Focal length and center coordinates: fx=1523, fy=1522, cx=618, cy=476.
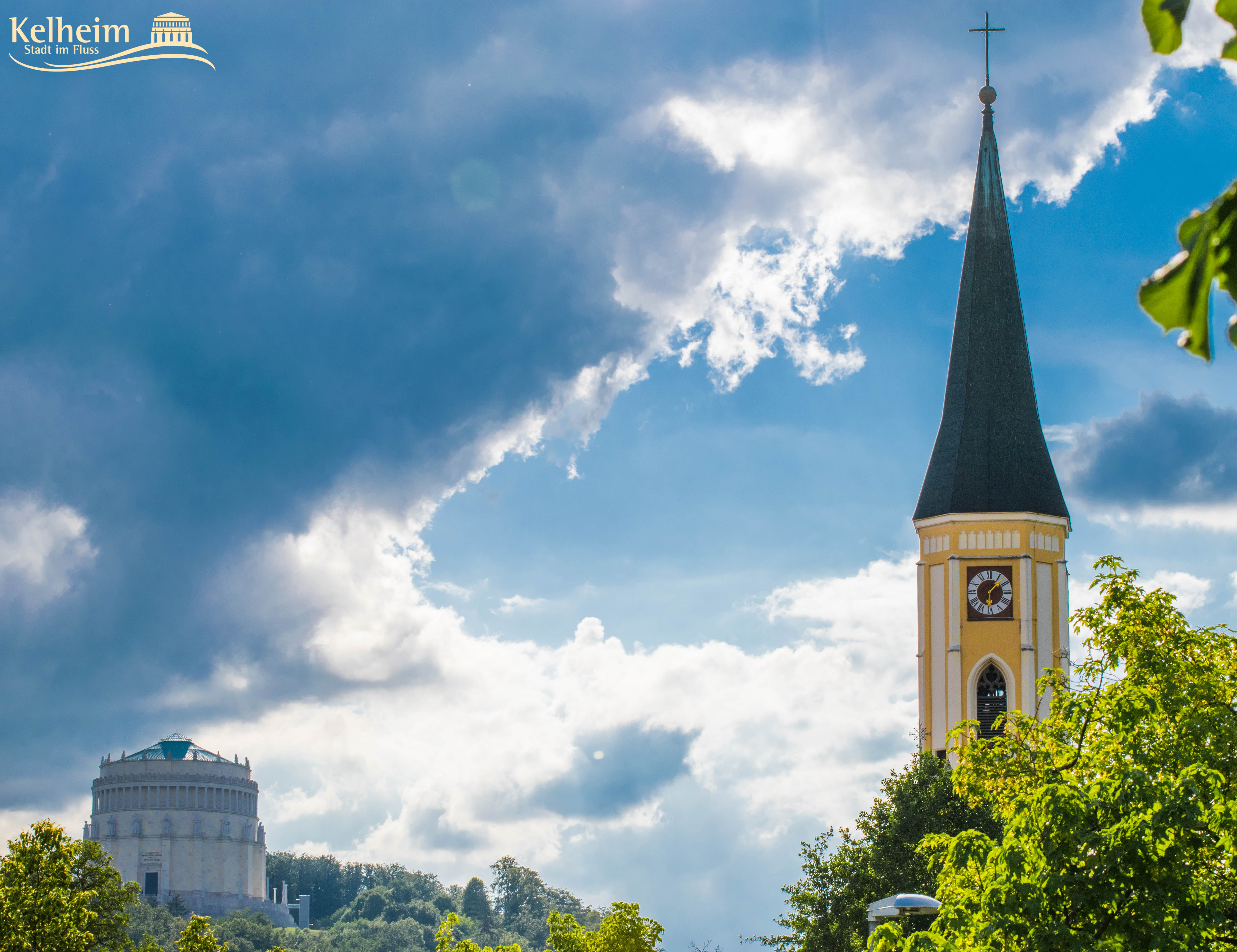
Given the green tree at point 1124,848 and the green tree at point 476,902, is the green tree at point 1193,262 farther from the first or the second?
the green tree at point 476,902

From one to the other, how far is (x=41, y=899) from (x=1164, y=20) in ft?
80.4

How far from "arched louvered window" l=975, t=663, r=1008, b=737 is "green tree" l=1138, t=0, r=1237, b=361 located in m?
51.3

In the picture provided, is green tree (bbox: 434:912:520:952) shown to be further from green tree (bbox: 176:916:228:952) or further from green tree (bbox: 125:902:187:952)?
green tree (bbox: 125:902:187:952)

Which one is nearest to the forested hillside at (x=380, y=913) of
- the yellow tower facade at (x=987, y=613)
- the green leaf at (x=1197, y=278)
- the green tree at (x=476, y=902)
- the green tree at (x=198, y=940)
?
the green tree at (x=476, y=902)

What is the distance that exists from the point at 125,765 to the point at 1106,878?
17107cm

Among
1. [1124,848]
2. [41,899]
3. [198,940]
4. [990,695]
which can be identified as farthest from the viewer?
[990,695]

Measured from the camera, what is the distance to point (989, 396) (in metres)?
56.9

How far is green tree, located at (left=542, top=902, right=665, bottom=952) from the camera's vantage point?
30312 mm

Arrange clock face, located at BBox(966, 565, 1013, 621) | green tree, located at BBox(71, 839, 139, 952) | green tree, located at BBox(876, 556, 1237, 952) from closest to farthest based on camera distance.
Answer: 1. green tree, located at BBox(876, 556, 1237, 952)
2. green tree, located at BBox(71, 839, 139, 952)
3. clock face, located at BBox(966, 565, 1013, 621)

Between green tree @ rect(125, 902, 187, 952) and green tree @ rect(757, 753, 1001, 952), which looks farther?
green tree @ rect(125, 902, 187, 952)

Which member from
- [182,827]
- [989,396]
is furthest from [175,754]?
[989,396]

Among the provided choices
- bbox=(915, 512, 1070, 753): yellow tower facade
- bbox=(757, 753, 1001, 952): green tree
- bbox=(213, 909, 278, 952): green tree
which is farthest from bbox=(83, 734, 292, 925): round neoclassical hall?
bbox=(757, 753, 1001, 952): green tree

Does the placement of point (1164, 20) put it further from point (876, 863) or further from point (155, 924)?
point (155, 924)

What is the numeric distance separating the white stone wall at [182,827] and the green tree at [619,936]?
138813 mm
